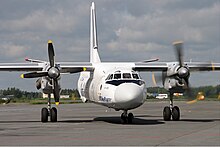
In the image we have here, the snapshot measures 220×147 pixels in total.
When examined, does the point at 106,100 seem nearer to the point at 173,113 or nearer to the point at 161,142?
the point at 173,113

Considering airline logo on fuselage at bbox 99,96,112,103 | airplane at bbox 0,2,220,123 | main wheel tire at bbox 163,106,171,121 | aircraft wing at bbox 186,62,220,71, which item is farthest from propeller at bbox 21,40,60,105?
aircraft wing at bbox 186,62,220,71

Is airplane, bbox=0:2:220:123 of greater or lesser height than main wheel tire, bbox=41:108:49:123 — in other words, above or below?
above

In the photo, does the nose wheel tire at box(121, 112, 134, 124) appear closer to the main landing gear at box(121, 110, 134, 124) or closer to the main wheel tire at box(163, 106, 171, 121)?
the main landing gear at box(121, 110, 134, 124)

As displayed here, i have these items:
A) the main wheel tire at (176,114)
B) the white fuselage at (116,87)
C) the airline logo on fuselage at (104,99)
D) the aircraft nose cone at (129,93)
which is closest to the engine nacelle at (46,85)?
the white fuselage at (116,87)

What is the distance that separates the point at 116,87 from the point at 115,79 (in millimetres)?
743

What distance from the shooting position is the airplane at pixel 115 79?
19.3 metres

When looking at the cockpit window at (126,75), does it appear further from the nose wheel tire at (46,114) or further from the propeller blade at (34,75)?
the nose wheel tire at (46,114)

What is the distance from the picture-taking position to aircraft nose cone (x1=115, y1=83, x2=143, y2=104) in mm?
18359

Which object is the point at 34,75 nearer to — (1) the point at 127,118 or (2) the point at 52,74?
(2) the point at 52,74

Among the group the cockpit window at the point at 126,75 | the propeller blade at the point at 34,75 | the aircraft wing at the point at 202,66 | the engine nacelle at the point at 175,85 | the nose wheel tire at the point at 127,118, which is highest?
the aircraft wing at the point at 202,66

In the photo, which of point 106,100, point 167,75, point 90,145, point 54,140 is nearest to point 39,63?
point 106,100

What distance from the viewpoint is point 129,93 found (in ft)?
60.4

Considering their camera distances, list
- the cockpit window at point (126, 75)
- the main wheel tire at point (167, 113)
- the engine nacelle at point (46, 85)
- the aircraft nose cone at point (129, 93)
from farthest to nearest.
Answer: the engine nacelle at point (46, 85)
the main wheel tire at point (167, 113)
the cockpit window at point (126, 75)
the aircraft nose cone at point (129, 93)

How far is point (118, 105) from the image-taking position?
63.0 ft
